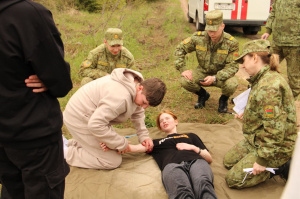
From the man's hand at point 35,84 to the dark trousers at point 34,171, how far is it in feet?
1.24

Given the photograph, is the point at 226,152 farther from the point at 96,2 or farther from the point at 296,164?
the point at 96,2

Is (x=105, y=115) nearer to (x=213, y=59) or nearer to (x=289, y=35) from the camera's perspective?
(x=213, y=59)

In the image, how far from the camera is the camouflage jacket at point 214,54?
484cm

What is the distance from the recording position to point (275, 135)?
9.09ft

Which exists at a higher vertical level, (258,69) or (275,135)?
(258,69)

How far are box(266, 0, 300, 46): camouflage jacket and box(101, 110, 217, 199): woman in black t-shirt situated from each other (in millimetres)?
2396

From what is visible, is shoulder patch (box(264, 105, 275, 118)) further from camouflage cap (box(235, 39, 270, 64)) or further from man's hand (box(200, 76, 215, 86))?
man's hand (box(200, 76, 215, 86))

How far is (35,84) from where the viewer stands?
6.07 ft

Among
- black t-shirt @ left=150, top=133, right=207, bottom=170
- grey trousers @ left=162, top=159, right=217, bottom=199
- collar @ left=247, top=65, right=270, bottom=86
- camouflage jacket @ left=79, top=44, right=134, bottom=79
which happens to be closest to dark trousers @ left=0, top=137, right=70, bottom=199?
grey trousers @ left=162, top=159, right=217, bottom=199

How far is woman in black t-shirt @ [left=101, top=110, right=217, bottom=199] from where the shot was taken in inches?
111

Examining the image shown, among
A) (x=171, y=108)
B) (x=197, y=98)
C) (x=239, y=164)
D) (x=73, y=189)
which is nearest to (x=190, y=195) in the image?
(x=239, y=164)

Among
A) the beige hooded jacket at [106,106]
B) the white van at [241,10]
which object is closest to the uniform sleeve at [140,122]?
the beige hooded jacket at [106,106]

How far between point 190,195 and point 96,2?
1132 centimetres

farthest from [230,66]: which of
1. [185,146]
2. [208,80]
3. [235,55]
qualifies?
[185,146]
